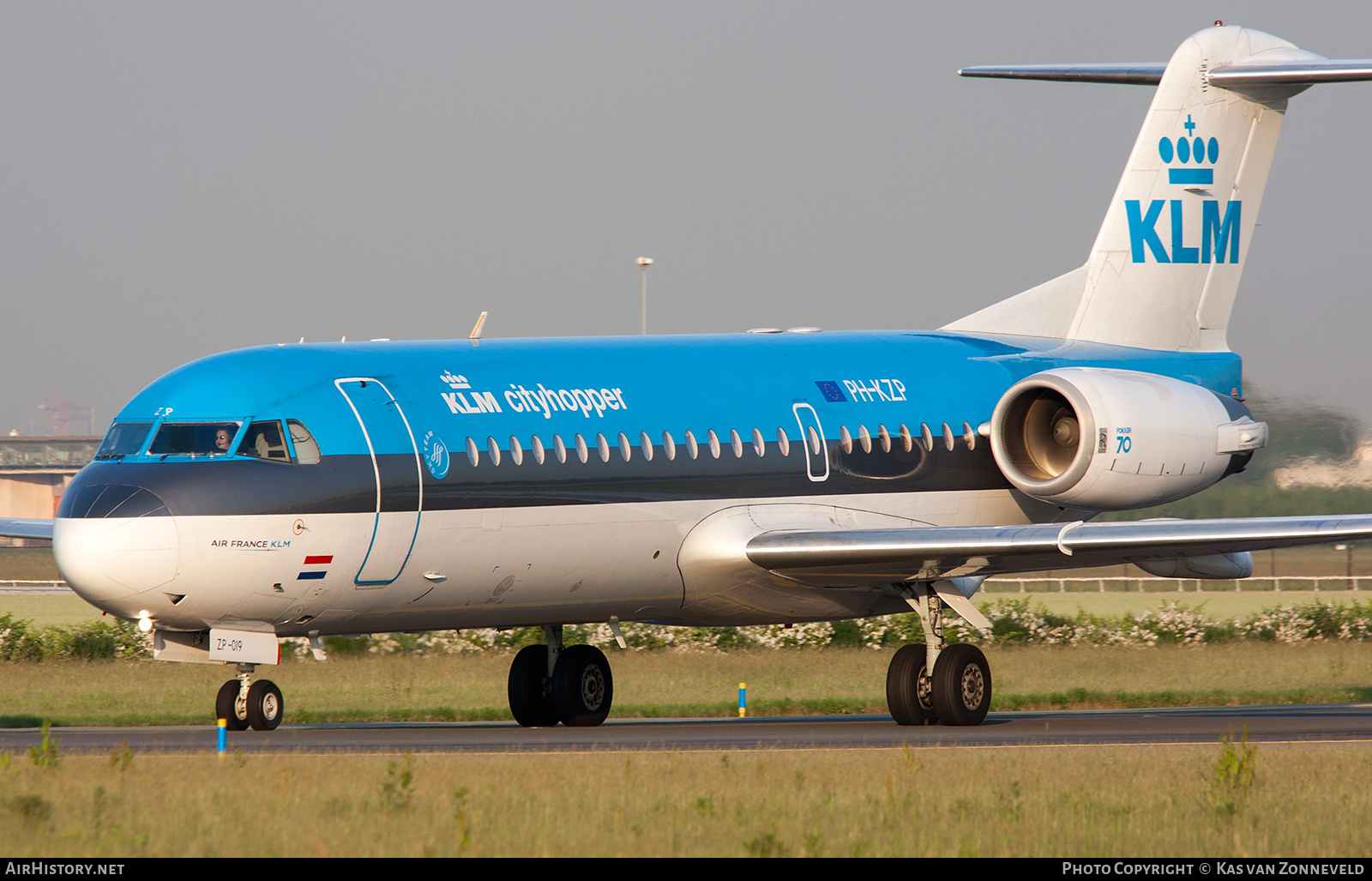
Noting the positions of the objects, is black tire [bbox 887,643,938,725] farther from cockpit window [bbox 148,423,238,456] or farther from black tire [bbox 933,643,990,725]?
cockpit window [bbox 148,423,238,456]

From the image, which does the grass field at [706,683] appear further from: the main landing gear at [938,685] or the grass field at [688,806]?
the grass field at [688,806]

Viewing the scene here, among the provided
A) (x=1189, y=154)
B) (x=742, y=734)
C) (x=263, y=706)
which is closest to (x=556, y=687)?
(x=742, y=734)

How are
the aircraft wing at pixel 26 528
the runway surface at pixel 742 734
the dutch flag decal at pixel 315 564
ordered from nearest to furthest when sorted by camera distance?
the dutch flag decal at pixel 315 564 → the runway surface at pixel 742 734 → the aircraft wing at pixel 26 528

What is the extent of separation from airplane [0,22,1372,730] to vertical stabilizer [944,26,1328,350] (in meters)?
0.05

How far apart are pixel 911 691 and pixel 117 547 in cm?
1005

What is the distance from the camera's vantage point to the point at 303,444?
1894cm

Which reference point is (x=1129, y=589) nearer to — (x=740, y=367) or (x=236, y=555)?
(x=740, y=367)

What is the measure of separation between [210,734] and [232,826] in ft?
34.7

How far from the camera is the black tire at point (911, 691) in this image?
76.3 ft

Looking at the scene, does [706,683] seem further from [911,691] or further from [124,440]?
[124,440]

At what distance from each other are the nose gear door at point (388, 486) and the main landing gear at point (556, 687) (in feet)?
18.2

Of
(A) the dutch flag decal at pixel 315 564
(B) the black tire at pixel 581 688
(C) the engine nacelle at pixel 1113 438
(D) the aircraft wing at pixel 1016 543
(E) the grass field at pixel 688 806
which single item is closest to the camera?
(E) the grass field at pixel 688 806

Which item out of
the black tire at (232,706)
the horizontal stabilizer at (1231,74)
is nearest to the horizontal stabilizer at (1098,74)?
the horizontal stabilizer at (1231,74)

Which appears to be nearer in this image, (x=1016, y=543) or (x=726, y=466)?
(x=1016, y=543)
